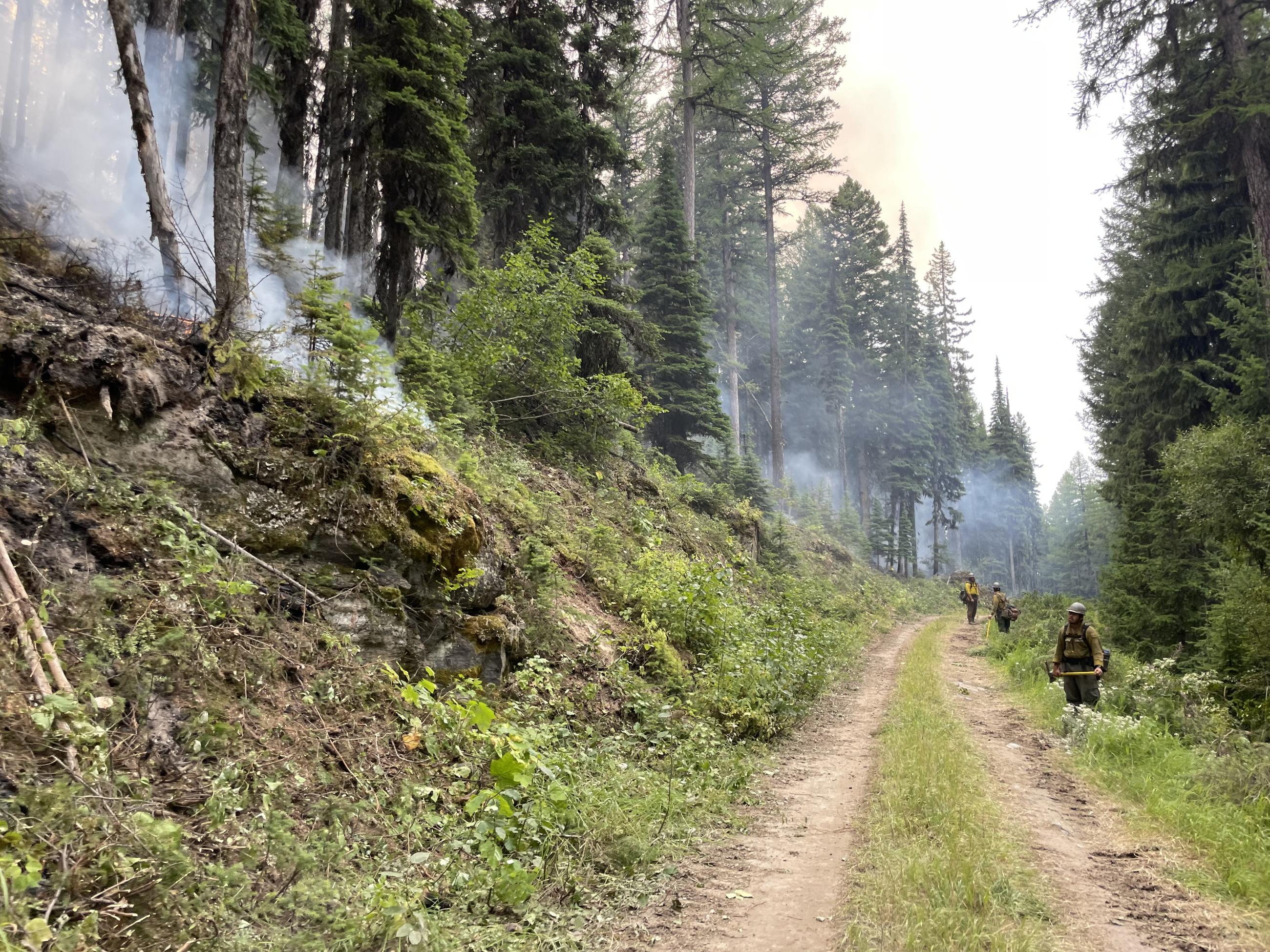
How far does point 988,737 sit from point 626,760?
552 centimetres

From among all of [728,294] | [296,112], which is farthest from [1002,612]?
[728,294]

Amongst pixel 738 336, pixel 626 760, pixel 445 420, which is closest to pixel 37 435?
pixel 445 420

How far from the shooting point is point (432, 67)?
32.9 ft

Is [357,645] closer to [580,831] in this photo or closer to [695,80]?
[580,831]

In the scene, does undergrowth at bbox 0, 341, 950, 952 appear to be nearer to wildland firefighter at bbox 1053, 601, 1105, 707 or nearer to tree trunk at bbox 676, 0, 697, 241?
wildland firefighter at bbox 1053, 601, 1105, 707

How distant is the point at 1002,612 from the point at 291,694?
818 inches

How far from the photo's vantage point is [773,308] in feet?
108

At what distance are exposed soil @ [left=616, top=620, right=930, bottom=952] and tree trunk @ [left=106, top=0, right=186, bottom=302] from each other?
6.97m

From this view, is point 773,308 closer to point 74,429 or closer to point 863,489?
point 863,489

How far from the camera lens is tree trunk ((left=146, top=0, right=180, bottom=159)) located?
40.0 ft

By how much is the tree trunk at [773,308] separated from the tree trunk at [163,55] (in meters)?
24.4

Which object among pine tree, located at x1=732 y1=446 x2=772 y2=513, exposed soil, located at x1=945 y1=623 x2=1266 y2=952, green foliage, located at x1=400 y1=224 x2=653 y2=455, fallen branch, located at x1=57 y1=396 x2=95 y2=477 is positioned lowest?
exposed soil, located at x1=945 y1=623 x2=1266 y2=952

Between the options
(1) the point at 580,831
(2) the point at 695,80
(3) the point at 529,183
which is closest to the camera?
(1) the point at 580,831

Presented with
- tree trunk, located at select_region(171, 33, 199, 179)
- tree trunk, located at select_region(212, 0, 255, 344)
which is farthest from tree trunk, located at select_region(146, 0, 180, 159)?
tree trunk, located at select_region(212, 0, 255, 344)
